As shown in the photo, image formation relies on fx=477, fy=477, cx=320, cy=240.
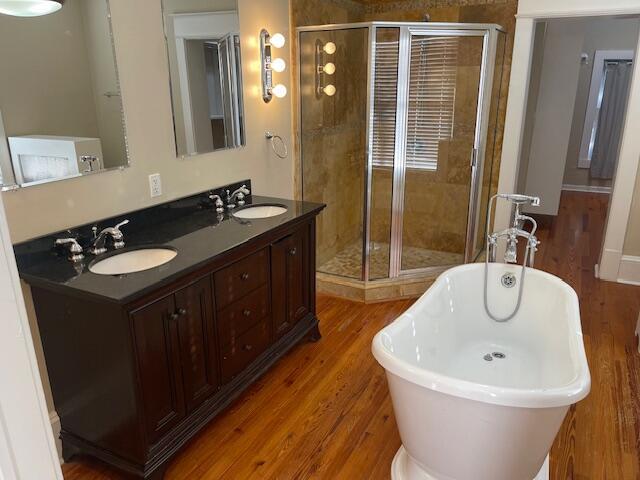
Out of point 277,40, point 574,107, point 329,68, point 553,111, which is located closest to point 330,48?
point 329,68

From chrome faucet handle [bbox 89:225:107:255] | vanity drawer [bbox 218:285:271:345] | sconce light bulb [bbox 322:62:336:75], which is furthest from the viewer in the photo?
sconce light bulb [bbox 322:62:336:75]

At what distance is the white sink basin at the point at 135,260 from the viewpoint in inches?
78.0

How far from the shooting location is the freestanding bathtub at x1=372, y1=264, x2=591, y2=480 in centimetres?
155

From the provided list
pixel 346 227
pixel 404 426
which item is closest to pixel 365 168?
pixel 346 227

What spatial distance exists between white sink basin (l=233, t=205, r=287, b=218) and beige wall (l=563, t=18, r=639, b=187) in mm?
5382

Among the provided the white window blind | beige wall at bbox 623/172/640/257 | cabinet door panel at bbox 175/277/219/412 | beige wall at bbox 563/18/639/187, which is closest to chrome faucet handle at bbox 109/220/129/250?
cabinet door panel at bbox 175/277/219/412

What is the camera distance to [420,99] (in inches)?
144

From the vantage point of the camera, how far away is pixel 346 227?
4.03 metres

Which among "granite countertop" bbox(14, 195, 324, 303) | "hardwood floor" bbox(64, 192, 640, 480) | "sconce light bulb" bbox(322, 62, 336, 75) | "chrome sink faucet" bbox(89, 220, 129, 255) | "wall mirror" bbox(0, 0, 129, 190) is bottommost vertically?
"hardwood floor" bbox(64, 192, 640, 480)

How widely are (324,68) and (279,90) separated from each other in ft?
1.86

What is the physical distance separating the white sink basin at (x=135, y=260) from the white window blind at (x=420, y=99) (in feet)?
6.17

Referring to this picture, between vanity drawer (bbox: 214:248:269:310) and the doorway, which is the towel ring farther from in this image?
the doorway

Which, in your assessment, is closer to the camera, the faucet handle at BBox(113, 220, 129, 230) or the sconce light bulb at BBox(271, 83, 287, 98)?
the faucet handle at BBox(113, 220, 129, 230)

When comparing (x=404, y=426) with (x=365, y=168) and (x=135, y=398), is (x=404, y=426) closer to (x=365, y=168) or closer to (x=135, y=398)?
(x=135, y=398)
